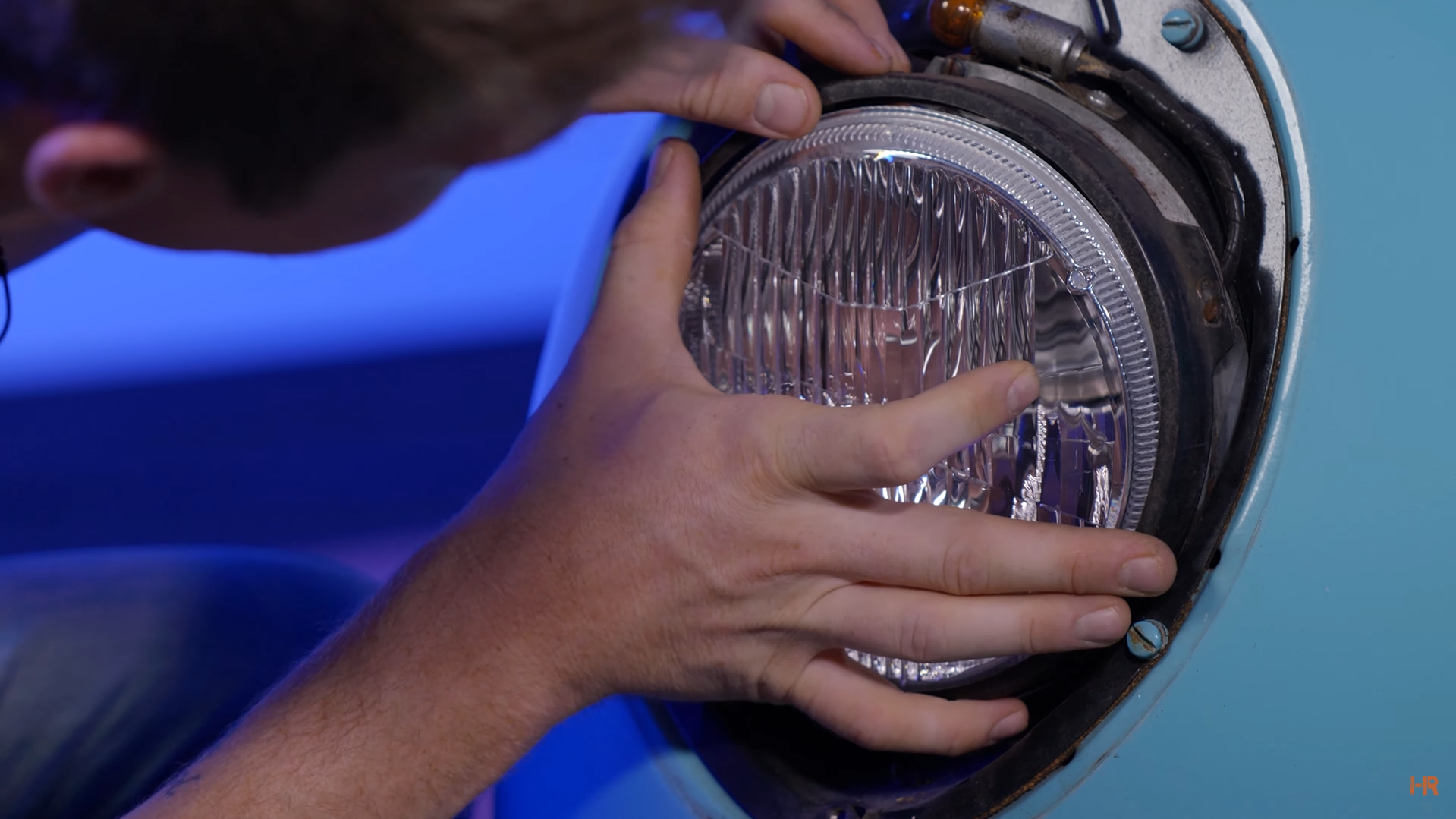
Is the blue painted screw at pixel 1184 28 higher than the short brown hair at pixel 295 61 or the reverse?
higher

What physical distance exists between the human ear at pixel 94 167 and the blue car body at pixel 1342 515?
0.59m

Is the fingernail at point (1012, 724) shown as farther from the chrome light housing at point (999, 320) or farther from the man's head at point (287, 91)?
the man's head at point (287, 91)

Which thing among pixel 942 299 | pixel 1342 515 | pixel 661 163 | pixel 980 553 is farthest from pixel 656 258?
pixel 1342 515

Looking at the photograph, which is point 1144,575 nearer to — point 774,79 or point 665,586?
point 665,586

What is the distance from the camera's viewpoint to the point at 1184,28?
64cm

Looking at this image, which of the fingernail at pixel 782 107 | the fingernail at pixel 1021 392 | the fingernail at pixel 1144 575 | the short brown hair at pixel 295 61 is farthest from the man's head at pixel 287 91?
the fingernail at pixel 1144 575

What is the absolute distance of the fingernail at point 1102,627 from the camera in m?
0.60

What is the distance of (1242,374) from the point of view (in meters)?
0.62

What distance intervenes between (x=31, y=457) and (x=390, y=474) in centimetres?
74

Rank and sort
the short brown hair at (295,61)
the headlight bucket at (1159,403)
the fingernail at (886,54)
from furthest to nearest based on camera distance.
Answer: the fingernail at (886,54)
the headlight bucket at (1159,403)
the short brown hair at (295,61)

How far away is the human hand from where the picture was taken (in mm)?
594

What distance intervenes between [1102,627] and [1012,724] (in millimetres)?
107

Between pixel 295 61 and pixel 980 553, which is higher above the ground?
pixel 295 61

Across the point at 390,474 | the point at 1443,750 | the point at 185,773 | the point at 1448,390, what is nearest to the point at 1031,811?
the point at 1443,750
